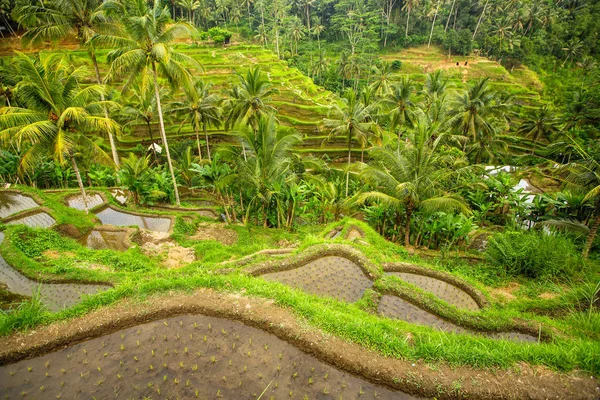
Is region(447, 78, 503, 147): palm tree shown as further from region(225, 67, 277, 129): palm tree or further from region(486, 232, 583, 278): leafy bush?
region(486, 232, 583, 278): leafy bush

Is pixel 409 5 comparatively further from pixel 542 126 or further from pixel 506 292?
pixel 506 292

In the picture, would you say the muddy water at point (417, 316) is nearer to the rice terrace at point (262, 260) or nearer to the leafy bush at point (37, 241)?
the rice terrace at point (262, 260)

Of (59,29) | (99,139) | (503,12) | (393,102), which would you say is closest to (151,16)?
(59,29)

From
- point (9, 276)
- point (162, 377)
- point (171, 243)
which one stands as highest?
point (162, 377)

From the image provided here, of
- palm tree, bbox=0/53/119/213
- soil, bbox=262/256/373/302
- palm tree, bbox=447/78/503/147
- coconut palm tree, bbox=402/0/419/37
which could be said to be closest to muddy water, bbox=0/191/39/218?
palm tree, bbox=0/53/119/213

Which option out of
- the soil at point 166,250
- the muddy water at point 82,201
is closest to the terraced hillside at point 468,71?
the muddy water at point 82,201

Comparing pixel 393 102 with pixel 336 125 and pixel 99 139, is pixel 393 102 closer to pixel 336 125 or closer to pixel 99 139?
pixel 336 125
